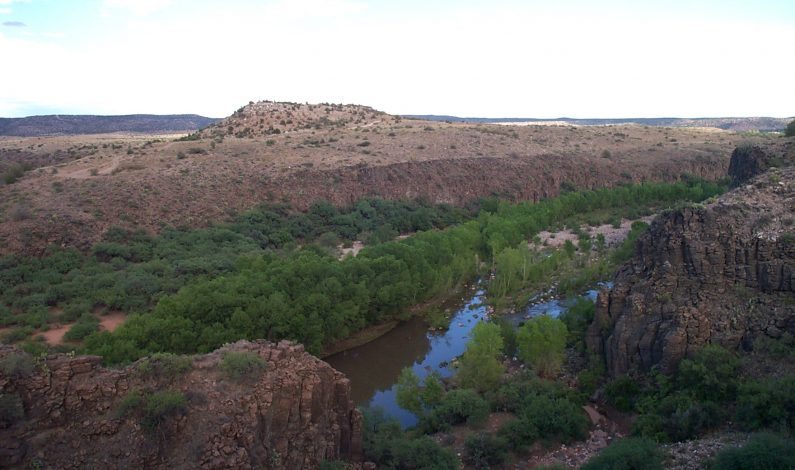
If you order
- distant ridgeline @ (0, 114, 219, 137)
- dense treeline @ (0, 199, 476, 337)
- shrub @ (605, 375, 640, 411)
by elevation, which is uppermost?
distant ridgeline @ (0, 114, 219, 137)

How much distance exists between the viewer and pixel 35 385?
1205 centimetres

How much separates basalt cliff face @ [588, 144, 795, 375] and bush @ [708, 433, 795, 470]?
6.87 m

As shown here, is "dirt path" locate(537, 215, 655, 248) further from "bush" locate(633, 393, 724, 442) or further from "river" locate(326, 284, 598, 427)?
"bush" locate(633, 393, 724, 442)

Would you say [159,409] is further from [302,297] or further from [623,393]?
[623,393]

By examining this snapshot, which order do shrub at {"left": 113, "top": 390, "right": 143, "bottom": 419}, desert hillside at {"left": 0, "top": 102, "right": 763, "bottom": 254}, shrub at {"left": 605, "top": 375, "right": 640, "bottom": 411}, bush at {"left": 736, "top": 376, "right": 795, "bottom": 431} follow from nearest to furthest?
shrub at {"left": 113, "top": 390, "right": 143, "bottom": 419}, bush at {"left": 736, "top": 376, "right": 795, "bottom": 431}, shrub at {"left": 605, "top": 375, "right": 640, "bottom": 411}, desert hillside at {"left": 0, "top": 102, "right": 763, "bottom": 254}

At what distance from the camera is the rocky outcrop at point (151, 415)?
38.4 feet

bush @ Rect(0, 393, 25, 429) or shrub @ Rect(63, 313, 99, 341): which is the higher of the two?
bush @ Rect(0, 393, 25, 429)

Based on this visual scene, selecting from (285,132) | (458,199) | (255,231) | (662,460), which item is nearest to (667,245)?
(662,460)

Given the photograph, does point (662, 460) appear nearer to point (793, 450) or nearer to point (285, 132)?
point (793, 450)

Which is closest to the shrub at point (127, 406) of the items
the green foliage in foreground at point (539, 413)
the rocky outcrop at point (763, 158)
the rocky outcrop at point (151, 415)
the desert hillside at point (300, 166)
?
the rocky outcrop at point (151, 415)

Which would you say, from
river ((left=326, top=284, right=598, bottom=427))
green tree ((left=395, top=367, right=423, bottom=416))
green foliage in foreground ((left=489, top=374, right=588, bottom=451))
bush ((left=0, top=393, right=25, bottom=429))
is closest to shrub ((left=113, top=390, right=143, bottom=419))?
bush ((left=0, top=393, right=25, bottom=429))

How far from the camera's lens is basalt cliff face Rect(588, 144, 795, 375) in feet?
61.4

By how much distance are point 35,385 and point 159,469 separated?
3.25 meters

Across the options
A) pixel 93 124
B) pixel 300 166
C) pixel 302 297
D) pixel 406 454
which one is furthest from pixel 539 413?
pixel 93 124
